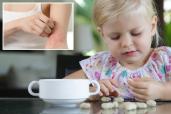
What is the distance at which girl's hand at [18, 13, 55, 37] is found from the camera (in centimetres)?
104

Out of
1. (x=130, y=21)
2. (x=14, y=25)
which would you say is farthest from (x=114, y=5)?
(x=14, y=25)

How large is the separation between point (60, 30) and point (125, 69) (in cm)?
21

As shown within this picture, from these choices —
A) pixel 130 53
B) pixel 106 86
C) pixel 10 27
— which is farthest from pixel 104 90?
pixel 10 27

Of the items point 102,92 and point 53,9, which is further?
point 53,9

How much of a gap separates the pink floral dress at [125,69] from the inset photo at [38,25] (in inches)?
3.3

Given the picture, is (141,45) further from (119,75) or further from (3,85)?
(3,85)

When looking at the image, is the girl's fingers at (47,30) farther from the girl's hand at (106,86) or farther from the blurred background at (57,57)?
the girl's hand at (106,86)

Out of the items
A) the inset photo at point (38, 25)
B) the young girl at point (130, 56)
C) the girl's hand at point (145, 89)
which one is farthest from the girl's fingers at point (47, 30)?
the girl's hand at point (145, 89)

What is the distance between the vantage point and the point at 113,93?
0.97 metres

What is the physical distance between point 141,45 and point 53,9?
0.86 ft

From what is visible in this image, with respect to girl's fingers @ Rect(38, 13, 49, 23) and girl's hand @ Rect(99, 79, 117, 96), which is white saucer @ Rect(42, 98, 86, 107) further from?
girl's fingers @ Rect(38, 13, 49, 23)

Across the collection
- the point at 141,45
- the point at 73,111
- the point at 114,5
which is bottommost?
the point at 73,111

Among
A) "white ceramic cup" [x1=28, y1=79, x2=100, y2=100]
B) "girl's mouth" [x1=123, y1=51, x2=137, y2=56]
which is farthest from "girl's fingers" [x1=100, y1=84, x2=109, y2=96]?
"white ceramic cup" [x1=28, y1=79, x2=100, y2=100]

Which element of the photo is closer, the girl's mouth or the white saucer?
the white saucer
